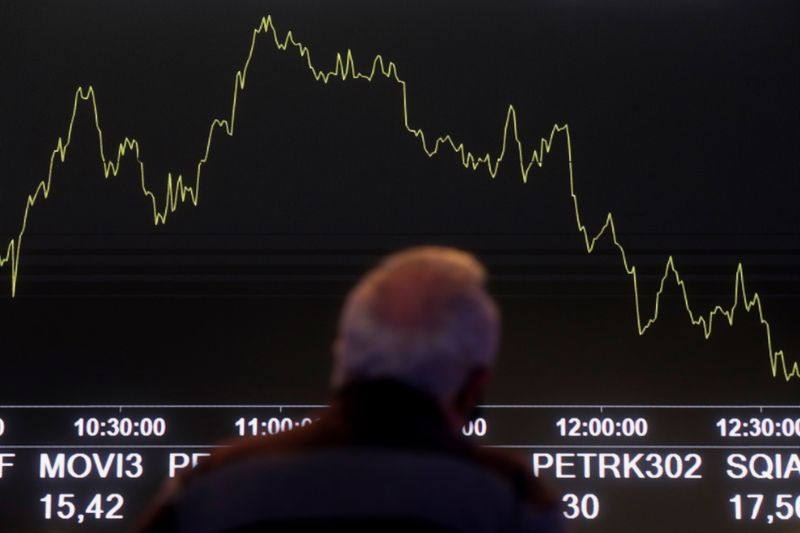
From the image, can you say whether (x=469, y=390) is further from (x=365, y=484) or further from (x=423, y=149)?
(x=423, y=149)

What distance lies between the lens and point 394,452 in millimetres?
1075

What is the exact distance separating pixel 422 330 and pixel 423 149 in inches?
107

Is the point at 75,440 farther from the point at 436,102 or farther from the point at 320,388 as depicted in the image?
the point at 436,102

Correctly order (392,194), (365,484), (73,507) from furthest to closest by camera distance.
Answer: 1. (392,194)
2. (73,507)
3. (365,484)

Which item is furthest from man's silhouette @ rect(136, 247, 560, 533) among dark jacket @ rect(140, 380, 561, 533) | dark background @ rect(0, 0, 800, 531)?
dark background @ rect(0, 0, 800, 531)

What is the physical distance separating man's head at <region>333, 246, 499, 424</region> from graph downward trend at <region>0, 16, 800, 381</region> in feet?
8.67

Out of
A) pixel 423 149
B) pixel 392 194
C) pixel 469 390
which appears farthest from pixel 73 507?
pixel 469 390

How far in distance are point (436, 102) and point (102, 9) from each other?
0.96 metres

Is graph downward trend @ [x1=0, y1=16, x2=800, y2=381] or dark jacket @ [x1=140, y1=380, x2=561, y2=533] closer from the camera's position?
dark jacket @ [x1=140, y1=380, x2=561, y2=533]

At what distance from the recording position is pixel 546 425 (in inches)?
144

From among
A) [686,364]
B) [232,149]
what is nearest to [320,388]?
[232,149]

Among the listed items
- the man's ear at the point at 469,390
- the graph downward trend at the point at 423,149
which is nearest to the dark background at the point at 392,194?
the graph downward trend at the point at 423,149

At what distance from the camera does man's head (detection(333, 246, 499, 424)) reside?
1111mm

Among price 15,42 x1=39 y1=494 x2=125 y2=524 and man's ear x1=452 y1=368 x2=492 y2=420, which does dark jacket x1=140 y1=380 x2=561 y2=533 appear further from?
price 15,42 x1=39 y1=494 x2=125 y2=524
